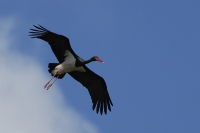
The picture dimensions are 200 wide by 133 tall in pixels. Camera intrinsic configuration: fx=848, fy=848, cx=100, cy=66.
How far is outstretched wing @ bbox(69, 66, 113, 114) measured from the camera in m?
37.8

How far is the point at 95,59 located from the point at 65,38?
1910mm

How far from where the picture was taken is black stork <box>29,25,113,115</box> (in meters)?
36.0

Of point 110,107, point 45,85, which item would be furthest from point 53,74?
point 110,107

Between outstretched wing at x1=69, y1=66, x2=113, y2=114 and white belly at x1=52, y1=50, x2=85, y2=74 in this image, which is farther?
outstretched wing at x1=69, y1=66, x2=113, y2=114

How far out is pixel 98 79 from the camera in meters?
37.8

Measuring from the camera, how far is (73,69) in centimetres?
3703

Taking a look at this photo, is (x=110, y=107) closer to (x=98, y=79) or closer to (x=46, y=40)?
(x=98, y=79)

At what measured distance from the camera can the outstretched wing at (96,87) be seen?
37.8m

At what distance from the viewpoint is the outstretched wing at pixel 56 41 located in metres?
35.9

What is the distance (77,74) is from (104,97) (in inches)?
62.6

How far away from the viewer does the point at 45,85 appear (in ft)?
121

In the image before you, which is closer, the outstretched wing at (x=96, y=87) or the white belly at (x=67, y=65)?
the white belly at (x=67, y=65)

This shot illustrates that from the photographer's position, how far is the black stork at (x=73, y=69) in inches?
1417

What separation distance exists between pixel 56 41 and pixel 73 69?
5.33 feet
